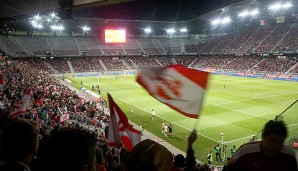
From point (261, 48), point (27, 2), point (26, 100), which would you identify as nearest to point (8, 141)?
point (26, 100)

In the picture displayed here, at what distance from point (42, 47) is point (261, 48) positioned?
2409 inches

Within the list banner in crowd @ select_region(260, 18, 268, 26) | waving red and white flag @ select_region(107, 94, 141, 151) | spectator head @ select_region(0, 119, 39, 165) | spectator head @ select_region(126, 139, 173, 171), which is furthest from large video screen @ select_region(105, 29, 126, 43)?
spectator head @ select_region(126, 139, 173, 171)

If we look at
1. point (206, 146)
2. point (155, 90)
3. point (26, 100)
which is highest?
point (155, 90)

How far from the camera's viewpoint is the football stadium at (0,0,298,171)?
2.44 m

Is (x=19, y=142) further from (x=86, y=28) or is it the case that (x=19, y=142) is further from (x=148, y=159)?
(x=86, y=28)

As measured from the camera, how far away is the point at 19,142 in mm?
2270

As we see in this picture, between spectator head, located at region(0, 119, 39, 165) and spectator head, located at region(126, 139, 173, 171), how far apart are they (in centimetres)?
88

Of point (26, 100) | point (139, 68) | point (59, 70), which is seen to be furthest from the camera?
point (59, 70)

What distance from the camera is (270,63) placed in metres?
66.8

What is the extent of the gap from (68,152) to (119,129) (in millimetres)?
5245

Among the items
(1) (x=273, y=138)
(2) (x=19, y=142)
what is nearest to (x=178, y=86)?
(1) (x=273, y=138)

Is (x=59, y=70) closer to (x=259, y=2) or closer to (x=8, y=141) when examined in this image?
(x=259, y=2)

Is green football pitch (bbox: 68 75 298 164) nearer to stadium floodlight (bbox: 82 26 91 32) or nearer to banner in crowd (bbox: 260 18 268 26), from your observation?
banner in crowd (bbox: 260 18 268 26)

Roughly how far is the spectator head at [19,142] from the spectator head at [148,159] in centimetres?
88
